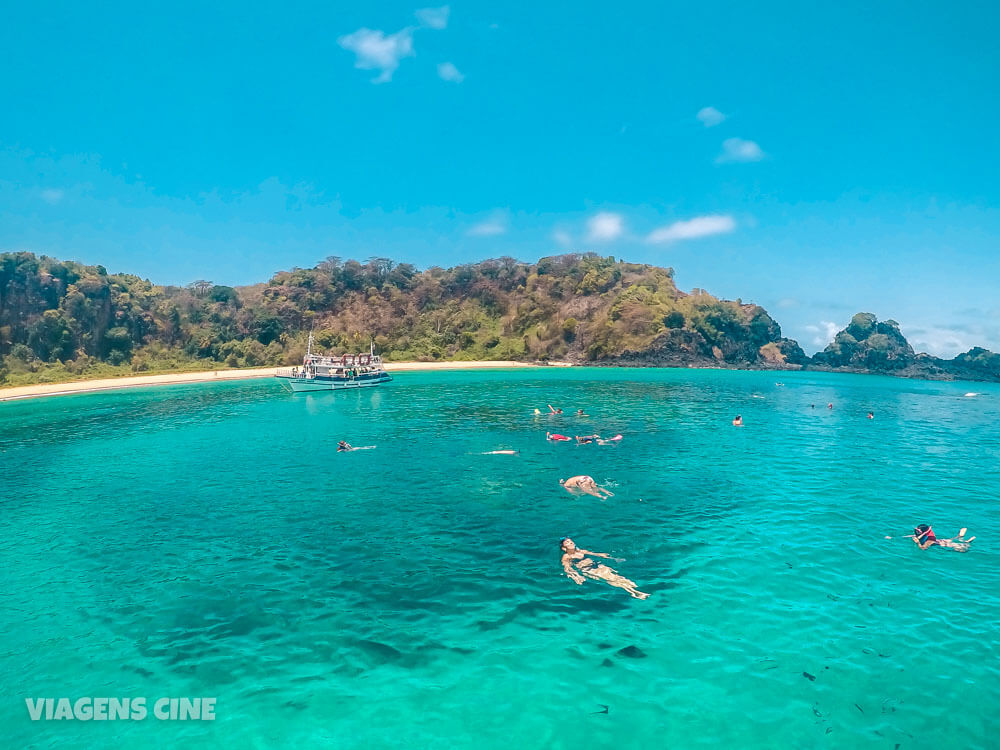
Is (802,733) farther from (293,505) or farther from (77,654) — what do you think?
(293,505)

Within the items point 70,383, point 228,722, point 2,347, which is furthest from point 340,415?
point 2,347

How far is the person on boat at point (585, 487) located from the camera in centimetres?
2417

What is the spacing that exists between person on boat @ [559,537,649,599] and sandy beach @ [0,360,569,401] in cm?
8749

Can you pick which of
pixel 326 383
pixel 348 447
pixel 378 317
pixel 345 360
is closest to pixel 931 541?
pixel 348 447

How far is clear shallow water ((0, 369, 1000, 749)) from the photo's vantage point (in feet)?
33.1

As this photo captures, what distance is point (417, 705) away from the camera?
34.3 ft

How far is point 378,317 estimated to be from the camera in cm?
15300

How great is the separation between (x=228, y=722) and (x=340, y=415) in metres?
44.4

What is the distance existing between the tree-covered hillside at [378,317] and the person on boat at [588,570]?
112503 millimetres

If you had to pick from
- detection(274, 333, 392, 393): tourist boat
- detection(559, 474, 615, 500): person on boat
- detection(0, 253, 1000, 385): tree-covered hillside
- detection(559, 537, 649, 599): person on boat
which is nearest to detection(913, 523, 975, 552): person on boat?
detection(559, 474, 615, 500): person on boat

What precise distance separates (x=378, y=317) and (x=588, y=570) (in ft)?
475

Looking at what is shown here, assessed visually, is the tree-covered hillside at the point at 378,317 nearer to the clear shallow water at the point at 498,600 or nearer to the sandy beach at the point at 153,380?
the sandy beach at the point at 153,380

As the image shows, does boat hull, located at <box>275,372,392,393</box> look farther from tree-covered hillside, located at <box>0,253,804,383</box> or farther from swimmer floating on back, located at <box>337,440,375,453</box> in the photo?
tree-covered hillside, located at <box>0,253,804,383</box>

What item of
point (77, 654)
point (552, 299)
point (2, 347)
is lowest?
point (77, 654)
